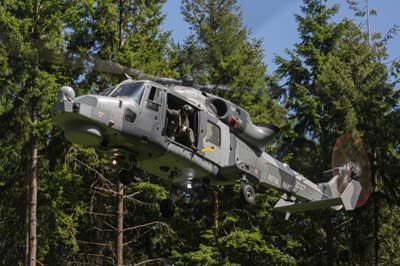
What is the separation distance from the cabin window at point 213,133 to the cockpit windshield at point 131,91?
190 cm

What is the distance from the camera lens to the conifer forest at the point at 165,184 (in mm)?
24625

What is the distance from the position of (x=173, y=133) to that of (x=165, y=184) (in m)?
11.5

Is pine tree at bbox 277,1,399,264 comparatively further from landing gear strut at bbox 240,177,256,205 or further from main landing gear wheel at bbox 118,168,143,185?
main landing gear wheel at bbox 118,168,143,185

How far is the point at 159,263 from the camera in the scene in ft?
89.0

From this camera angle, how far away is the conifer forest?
80.8ft

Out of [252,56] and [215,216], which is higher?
[252,56]

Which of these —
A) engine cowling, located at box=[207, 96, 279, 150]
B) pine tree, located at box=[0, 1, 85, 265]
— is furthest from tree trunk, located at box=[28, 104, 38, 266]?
engine cowling, located at box=[207, 96, 279, 150]

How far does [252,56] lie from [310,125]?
442 cm

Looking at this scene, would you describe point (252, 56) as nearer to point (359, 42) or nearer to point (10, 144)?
point (359, 42)

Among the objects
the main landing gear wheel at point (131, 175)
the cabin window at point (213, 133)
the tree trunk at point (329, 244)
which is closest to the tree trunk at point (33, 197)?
the main landing gear wheel at point (131, 175)

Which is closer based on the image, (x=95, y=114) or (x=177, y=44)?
(x=95, y=114)

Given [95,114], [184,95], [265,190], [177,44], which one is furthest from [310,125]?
[95,114]

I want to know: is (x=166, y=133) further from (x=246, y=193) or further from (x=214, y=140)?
(x=246, y=193)

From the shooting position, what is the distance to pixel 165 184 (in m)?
26.3
